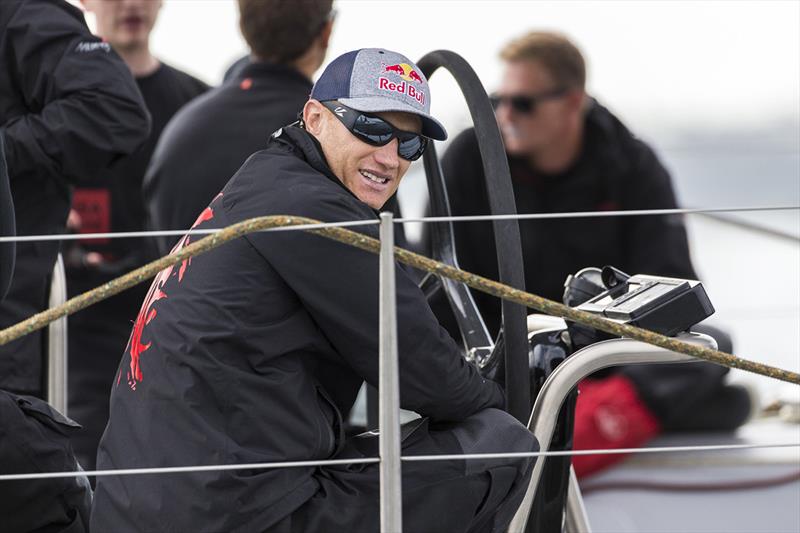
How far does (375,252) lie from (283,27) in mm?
1393

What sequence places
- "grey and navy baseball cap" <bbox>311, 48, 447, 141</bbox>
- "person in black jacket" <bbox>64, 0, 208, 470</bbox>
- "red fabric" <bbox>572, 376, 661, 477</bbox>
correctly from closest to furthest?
1. "grey and navy baseball cap" <bbox>311, 48, 447, 141</bbox>
2. "person in black jacket" <bbox>64, 0, 208, 470</bbox>
3. "red fabric" <bbox>572, 376, 661, 477</bbox>

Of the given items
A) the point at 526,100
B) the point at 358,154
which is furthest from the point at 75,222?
the point at 358,154

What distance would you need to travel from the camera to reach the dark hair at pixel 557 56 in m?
4.05

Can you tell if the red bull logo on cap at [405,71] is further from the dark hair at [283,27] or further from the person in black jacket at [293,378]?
the dark hair at [283,27]

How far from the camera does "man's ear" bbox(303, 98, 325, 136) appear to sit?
1.99 meters

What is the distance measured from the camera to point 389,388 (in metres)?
1.69

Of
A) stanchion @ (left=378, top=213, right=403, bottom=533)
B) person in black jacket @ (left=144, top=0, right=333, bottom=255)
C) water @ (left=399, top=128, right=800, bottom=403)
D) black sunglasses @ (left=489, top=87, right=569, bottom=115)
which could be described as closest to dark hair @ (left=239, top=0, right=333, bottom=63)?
person in black jacket @ (left=144, top=0, right=333, bottom=255)

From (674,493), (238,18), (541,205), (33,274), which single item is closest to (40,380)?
(33,274)

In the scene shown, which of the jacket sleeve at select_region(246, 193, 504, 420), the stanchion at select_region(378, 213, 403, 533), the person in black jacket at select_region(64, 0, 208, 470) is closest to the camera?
the stanchion at select_region(378, 213, 403, 533)

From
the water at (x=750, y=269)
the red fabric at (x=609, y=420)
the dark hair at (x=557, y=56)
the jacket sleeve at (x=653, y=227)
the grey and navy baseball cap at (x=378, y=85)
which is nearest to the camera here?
the grey and navy baseball cap at (x=378, y=85)

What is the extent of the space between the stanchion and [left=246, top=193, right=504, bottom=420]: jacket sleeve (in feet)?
0.36

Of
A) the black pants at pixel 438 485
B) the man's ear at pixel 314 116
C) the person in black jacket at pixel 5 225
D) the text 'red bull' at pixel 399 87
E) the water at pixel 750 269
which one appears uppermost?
the text 'red bull' at pixel 399 87

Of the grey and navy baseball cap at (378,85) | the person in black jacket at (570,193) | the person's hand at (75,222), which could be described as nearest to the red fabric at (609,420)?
the person in black jacket at (570,193)

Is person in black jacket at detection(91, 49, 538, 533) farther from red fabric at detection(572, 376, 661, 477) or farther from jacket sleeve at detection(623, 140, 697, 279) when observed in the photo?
red fabric at detection(572, 376, 661, 477)
